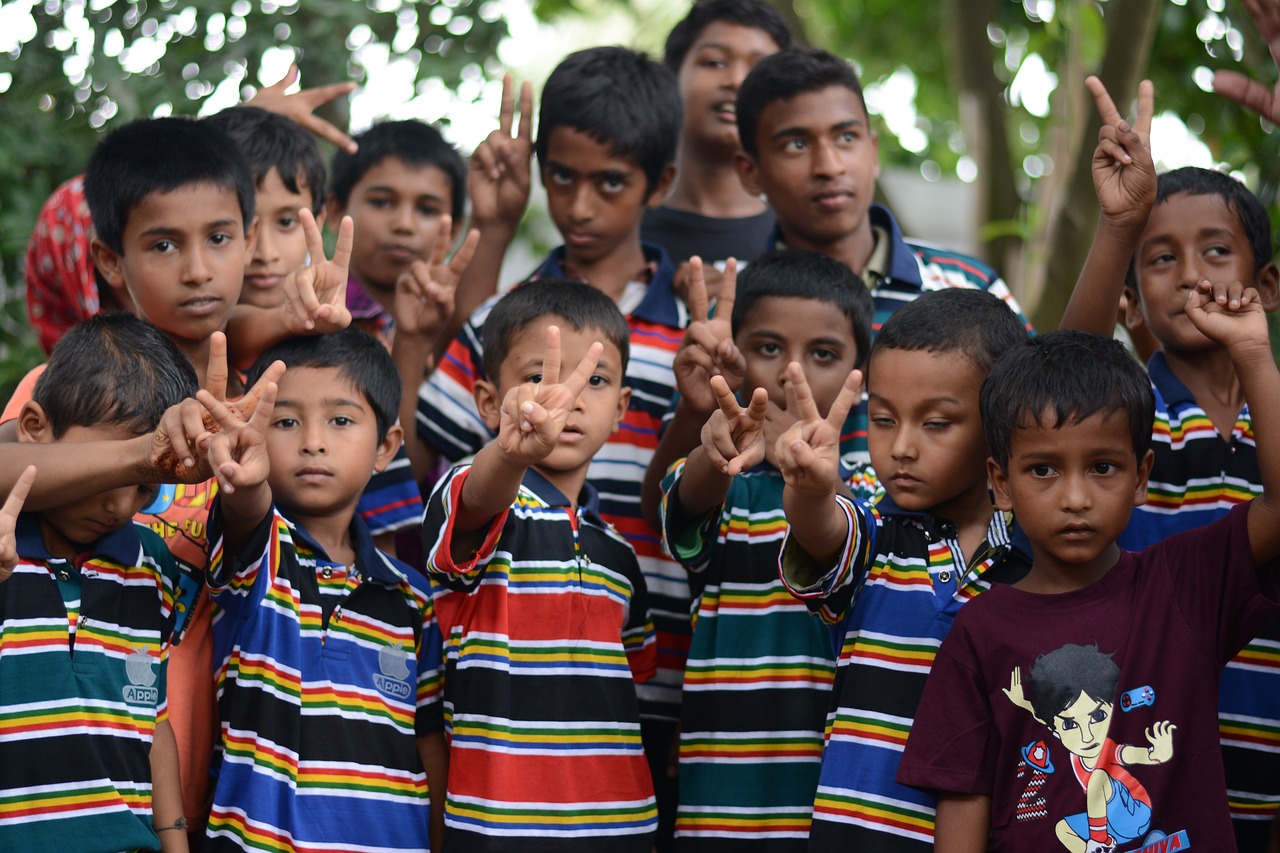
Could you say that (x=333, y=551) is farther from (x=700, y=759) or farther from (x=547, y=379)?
(x=700, y=759)

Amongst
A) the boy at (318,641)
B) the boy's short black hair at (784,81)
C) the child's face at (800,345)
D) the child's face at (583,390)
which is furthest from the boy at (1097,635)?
the boy's short black hair at (784,81)

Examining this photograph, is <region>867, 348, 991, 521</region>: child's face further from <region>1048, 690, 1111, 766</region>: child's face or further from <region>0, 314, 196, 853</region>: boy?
<region>0, 314, 196, 853</region>: boy

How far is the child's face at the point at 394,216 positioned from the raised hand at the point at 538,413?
144 cm

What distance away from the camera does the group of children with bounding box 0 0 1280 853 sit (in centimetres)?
244

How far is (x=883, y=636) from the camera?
2656 millimetres

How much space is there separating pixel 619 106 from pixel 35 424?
162 cm

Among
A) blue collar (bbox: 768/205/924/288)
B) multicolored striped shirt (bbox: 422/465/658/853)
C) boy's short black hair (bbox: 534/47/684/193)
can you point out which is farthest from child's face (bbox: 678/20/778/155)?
multicolored striped shirt (bbox: 422/465/658/853)

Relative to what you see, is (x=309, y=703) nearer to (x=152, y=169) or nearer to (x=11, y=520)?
(x=11, y=520)

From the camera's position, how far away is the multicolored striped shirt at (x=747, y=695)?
2812 mm

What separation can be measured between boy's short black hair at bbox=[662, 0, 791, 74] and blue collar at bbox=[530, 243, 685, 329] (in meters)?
1.03

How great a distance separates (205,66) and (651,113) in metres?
1.65

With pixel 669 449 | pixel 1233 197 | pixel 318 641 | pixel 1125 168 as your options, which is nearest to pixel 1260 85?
pixel 1125 168

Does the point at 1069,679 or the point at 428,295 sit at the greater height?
the point at 428,295

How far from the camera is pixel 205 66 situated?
180 inches
